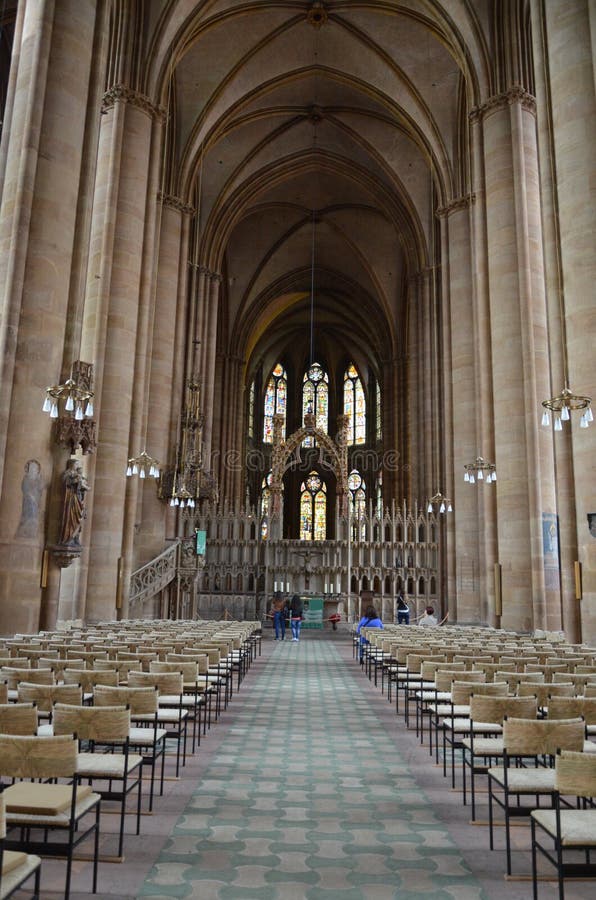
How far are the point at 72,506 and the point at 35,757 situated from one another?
1045 cm

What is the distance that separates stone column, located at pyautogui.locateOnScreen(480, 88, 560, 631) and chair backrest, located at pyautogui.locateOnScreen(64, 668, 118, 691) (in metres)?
13.9

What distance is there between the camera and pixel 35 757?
374 cm

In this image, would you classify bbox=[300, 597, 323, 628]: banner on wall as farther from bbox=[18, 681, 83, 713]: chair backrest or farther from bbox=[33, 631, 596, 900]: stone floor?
bbox=[18, 681, 83, 713]: chair backrest

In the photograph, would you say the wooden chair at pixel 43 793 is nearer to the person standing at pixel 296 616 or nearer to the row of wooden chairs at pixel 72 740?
the row of wooden chairs at pixel 72 740

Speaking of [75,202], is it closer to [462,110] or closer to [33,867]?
[33,867]

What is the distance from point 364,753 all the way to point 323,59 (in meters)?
27.6

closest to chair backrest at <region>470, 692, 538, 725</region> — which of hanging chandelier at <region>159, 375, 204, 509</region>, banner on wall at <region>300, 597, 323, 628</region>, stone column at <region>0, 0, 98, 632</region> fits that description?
stone column at <region>0, 0, 98, 632</region>

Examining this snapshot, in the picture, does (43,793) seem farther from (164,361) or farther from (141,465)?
(164,361)

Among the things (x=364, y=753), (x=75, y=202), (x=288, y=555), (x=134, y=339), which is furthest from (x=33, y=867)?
(x=288, y=555)

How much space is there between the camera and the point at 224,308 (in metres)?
44.2

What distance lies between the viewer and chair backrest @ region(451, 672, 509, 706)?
6344 mm

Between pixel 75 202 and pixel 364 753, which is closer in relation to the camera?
pixel 364 753

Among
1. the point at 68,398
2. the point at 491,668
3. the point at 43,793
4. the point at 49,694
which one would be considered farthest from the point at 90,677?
the point at 68,398

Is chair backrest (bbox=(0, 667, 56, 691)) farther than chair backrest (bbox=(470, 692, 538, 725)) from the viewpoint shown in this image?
Yes
